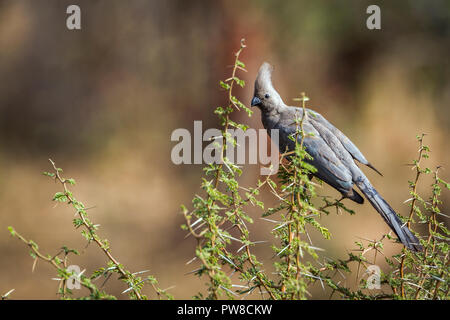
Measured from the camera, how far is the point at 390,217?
196cm

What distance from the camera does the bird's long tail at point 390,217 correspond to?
63.5 inches

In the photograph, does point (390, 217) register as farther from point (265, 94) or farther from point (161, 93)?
point (161, 93)

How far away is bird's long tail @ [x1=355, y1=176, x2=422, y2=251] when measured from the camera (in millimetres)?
1612

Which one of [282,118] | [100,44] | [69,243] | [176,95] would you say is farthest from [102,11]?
[282,118]

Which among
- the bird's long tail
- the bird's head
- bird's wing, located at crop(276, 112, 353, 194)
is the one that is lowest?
the bird's long tail

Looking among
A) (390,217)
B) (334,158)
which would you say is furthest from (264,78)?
(390,217)

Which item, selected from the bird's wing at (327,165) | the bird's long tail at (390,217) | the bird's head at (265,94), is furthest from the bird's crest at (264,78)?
the bird's long tail at (390,217)

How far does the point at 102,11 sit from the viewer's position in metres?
4.86

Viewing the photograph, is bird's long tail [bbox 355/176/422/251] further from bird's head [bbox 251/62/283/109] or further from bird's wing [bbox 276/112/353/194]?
bird's head [bbox 251/62/283/109]

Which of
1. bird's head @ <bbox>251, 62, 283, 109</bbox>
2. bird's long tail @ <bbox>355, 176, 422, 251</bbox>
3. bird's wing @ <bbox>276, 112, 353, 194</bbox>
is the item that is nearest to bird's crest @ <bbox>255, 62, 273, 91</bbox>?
bird's head @ <bbox>251, 62, 283, 109</bbox>

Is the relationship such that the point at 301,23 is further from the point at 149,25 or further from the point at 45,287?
the point at 45,287

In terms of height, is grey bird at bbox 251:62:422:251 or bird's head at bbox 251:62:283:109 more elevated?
bird's head at bbox 251:62:283:109

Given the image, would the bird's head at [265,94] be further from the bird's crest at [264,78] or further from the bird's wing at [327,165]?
the bird's wing at [327,165]

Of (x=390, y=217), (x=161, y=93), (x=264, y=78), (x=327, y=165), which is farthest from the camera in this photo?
(x=161, y=93)
